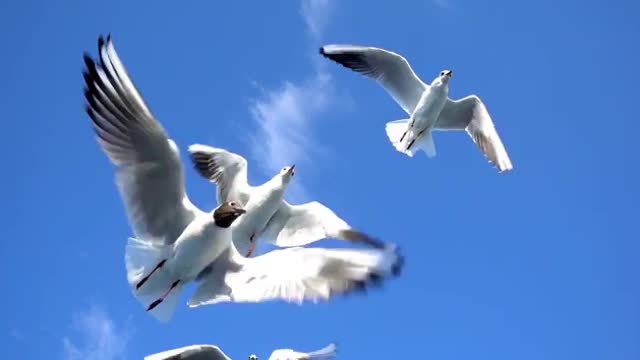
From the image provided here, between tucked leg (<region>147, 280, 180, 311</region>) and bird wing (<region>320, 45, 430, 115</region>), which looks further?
bird wing (<region>320, 45, 430, 115</region>)

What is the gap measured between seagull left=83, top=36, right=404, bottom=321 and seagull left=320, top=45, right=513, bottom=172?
5.97 meters

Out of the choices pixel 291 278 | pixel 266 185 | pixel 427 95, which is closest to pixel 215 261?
pixel 291 278

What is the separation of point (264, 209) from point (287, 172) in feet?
2.13

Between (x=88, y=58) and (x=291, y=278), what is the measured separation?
2171mm

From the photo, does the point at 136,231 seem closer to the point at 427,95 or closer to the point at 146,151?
the point at 146,151

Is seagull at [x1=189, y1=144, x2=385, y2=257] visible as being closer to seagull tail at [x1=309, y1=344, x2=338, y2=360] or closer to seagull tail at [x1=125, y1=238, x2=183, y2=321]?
seagull tail at [x1=309, y1=344, x2=338, y2=360]

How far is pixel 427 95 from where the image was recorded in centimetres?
1288

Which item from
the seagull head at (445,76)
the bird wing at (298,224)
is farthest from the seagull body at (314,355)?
the seagull head at (445,76)

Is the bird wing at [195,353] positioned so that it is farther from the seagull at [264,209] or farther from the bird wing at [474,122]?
the bird wing at [474,122]

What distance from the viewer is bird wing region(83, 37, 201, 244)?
242 inches

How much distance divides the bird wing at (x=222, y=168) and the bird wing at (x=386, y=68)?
233cm

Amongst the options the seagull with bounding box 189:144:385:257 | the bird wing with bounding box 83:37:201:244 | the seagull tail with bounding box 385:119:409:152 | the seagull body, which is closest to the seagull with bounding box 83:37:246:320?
the bird wing with bounding box 83:37:201:244

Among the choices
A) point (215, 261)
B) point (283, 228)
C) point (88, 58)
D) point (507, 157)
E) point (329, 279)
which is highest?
point (507, 157)

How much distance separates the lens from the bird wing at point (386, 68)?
495 inches
